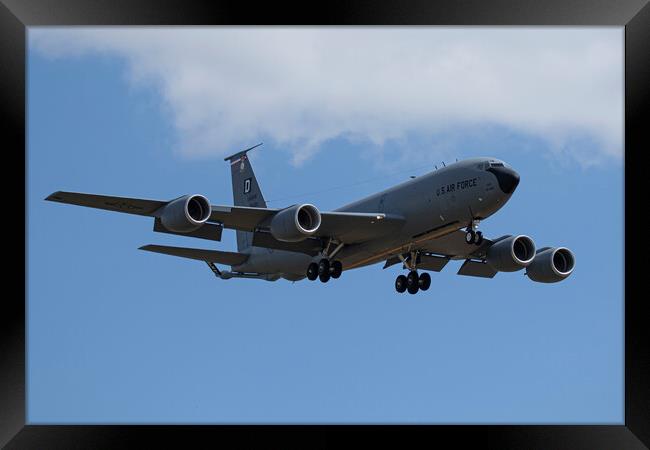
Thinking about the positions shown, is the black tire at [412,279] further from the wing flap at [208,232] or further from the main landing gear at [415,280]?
the wing flap at [208,232]

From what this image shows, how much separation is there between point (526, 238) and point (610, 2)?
16.6 m

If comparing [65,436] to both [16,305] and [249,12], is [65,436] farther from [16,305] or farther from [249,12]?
[249,12]

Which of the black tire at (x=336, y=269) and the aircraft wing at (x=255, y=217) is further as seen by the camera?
the black tire at (x=336, y=269)

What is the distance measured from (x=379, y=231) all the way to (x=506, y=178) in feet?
14.4

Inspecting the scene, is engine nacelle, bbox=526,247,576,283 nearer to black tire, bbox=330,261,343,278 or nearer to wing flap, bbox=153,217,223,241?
black tire, bbox=330,261,343,278

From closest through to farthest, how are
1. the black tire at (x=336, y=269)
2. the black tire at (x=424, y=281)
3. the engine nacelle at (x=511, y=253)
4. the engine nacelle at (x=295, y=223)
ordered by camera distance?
the engine nacelle at (x=295, y=223)
the black tire at (x=336, y=269)
the black tire at (x=424, y=281)
the engine nacelle at (x=511, y=253)

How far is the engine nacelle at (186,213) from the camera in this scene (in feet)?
88.0

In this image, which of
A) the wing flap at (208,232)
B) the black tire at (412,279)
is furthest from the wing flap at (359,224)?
the wing flap at (208,232)

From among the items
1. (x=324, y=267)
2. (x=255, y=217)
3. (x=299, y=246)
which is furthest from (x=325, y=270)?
(x=255, y=217)

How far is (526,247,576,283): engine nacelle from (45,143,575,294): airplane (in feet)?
0.11

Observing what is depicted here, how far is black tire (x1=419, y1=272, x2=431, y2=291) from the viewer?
32.2 metres

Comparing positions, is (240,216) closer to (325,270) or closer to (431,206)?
(325,270)

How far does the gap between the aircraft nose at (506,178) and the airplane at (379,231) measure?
0.09 feet

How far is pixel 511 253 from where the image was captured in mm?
33188
